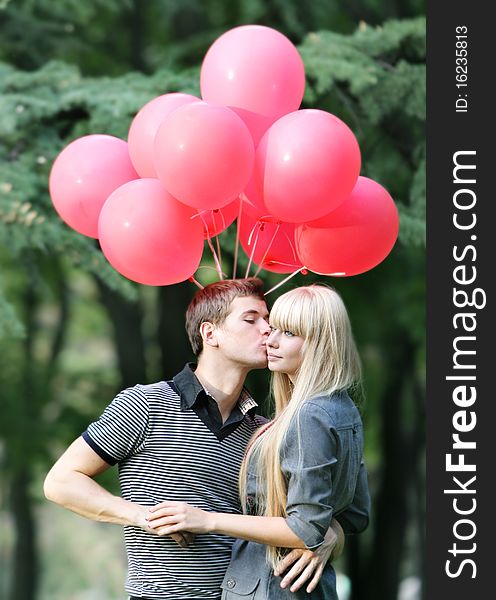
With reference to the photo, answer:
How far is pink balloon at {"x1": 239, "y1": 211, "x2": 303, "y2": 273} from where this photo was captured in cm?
405

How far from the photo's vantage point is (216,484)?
352 cm

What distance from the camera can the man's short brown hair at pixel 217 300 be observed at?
11.9 ft

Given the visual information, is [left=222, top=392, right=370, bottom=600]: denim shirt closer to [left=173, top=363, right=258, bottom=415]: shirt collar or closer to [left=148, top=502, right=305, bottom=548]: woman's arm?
[left=148, top=502, right=305, bottom=548]: woman's arm

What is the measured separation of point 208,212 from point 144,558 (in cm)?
126

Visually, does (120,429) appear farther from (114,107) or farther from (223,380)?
(114,107)

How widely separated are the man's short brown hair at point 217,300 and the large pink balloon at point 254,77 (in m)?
0.62

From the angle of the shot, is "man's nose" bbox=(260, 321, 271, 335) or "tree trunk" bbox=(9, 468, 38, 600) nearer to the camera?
"man's nose" bbox=(260, 321, 271, 335)

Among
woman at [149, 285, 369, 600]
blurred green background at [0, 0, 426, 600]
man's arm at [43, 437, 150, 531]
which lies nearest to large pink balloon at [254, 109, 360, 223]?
woman at [149, 285, 369, 600]

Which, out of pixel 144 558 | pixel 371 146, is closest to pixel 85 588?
pixel 371 146

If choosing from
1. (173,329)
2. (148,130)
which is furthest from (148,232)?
(173,329)

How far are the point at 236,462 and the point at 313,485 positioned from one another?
0.45 m

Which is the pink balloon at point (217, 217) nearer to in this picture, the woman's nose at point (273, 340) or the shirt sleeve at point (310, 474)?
the woman's nose at point (273, 340)

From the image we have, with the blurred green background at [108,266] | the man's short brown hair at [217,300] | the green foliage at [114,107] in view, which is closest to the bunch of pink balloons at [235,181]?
the man's short brown hair at [217,300]

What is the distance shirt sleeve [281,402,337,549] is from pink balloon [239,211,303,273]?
97 centimetres
